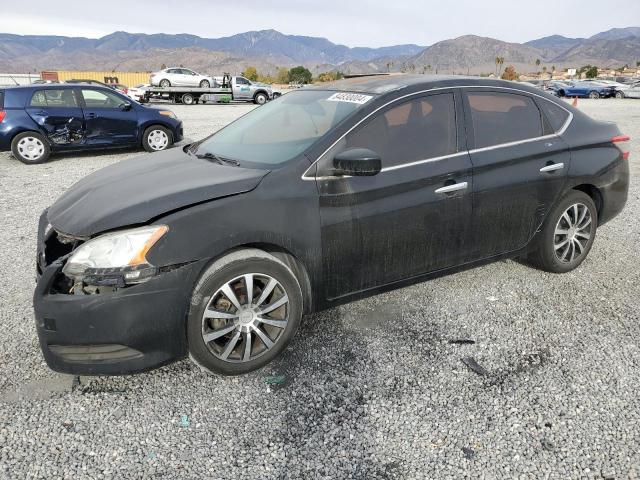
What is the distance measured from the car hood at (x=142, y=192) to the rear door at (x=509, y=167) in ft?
5.36

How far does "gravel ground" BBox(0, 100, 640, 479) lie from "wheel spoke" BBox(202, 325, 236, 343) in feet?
1.03

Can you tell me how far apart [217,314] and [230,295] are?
0.13m

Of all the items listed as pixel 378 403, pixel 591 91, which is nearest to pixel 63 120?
pixel 378 403

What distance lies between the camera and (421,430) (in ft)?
8.14

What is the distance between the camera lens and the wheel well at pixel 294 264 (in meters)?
2.93

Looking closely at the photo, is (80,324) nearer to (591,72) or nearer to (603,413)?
(603,413)

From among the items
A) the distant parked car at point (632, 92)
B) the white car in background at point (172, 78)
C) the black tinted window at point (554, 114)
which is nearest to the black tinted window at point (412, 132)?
the black tinted window at point (554, 114)

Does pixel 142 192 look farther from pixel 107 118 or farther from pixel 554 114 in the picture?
pixel 107 118

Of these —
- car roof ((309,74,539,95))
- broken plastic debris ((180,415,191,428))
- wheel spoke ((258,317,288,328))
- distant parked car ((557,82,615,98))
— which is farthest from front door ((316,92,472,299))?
distant parked car ((557,82,615,98))

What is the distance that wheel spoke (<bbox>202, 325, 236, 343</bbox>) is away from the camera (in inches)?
108

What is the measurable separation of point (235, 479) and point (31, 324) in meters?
2.21

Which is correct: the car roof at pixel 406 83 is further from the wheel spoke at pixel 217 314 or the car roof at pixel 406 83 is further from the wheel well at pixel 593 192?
the wheel spoke at pixel 217 314

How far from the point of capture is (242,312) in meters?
2.83

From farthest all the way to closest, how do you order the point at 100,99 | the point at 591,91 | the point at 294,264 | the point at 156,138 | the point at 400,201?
the point at 591,91 → the point at 156,138 → the point at 100,99 → the point at 400,201 → the point at 294,264
